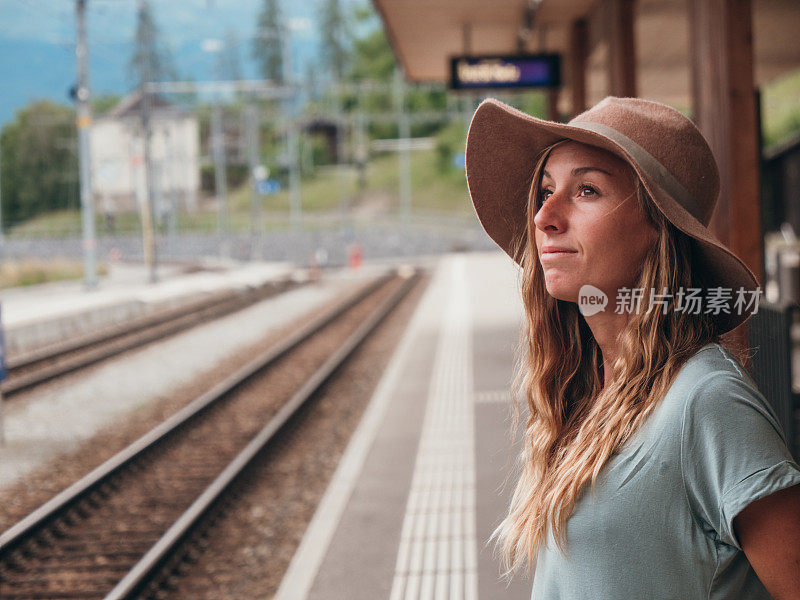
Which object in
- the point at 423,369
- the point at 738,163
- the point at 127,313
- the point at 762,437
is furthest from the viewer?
the point at 127,313

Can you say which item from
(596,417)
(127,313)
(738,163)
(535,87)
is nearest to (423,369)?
(535,87)

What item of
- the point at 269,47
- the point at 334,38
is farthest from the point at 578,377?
the point at 334,38

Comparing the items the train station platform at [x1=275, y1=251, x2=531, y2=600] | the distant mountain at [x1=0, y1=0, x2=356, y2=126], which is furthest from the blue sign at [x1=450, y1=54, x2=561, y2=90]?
the distant mountain at [x1=0, y1=0, x2=356, y2=126]

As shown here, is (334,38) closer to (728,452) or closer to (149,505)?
(149,505)

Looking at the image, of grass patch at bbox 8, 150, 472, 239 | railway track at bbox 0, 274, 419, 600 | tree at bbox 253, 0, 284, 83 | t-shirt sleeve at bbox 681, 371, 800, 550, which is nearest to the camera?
t-shirt sleeve at bbox 681, 371, 800, 550

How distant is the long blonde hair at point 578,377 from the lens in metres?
1.25

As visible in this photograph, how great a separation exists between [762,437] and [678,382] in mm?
138

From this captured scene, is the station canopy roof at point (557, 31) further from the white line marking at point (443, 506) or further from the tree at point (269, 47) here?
the tree at point (269, 47)

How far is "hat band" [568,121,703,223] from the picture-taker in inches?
49.3

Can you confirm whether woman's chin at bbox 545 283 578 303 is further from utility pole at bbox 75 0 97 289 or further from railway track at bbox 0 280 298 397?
utility pole at bbox 75 0 97 289

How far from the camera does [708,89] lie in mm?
5805

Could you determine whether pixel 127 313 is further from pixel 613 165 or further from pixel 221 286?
pixel 613 165

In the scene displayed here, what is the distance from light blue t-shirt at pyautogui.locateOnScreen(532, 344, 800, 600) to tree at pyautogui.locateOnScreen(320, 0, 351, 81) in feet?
393

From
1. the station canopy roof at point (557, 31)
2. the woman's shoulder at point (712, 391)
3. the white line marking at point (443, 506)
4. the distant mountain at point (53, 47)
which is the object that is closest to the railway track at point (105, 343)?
the distant mountain at point (53, 47)
